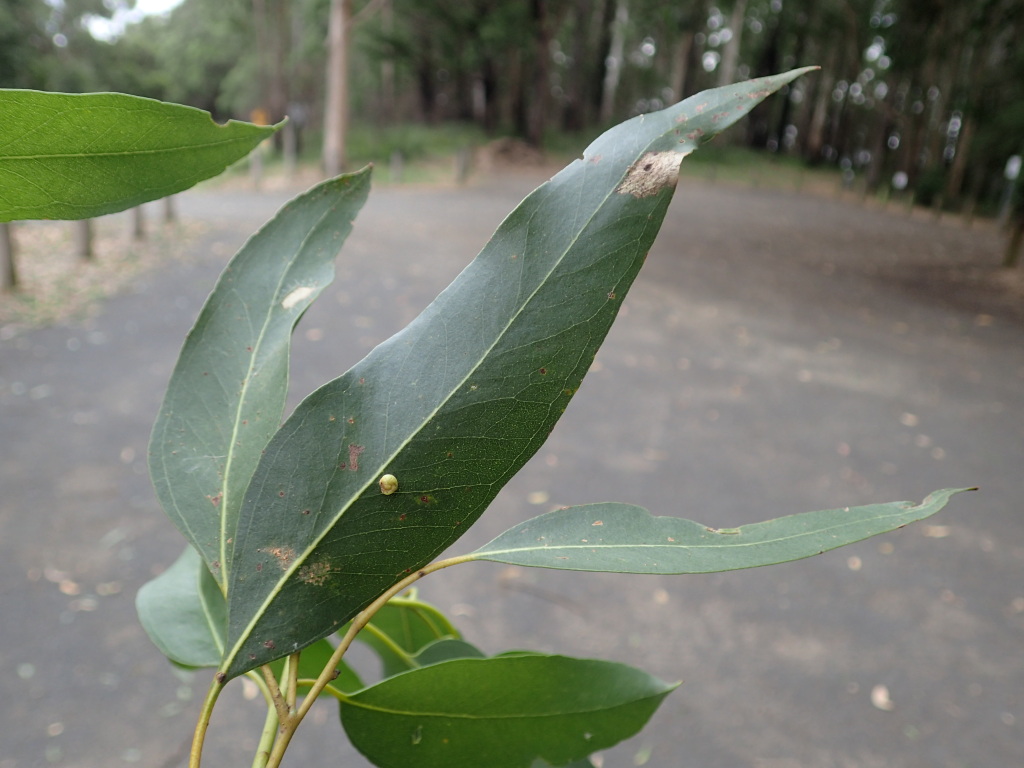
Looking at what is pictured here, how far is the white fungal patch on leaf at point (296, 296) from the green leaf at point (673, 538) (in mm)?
254

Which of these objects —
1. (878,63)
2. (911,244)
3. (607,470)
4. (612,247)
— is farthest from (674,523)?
(878,63)

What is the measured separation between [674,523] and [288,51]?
27.3 meters

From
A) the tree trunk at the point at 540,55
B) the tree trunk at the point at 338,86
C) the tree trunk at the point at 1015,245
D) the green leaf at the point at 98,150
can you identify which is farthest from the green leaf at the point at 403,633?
the tree trunk at the point at 540,55

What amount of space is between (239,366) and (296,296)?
0.08 metres

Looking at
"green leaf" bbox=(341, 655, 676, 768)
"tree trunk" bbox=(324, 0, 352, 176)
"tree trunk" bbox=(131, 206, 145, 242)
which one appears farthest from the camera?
"tree trunk" bbox=(324, 0, 352, 176)

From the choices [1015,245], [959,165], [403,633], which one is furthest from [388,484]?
[959,165]

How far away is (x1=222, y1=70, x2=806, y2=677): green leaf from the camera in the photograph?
47cm

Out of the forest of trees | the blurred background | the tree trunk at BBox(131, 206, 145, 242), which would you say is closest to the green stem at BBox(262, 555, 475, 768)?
the blurred background

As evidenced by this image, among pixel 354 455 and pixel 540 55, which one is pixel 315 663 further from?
pixel 540 55

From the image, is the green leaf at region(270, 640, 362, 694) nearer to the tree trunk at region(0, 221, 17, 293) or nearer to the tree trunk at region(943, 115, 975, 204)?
the tree trunk at region(0, 221, 17, 293)

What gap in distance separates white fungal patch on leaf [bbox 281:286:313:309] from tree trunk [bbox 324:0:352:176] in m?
13.9

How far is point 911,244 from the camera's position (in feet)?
46.4

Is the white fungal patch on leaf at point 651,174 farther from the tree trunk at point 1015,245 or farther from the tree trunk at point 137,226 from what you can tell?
the tree trunk at point 1015,245

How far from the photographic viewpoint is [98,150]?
0.47 m
